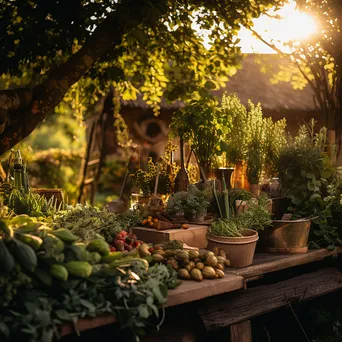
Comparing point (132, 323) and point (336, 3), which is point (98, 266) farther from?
point (336, 3)

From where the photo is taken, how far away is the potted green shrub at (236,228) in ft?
12.5

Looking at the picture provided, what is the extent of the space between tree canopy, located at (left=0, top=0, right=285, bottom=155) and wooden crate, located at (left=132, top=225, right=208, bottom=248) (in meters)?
1.51

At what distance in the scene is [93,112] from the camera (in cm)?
949

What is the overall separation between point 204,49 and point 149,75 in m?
0.76

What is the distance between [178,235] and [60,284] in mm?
1458

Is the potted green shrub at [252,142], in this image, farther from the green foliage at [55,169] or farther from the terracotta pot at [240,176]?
the green foliage at [55,169]

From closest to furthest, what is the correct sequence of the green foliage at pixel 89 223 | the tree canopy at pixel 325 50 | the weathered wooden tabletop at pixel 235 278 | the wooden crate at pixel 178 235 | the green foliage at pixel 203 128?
the weathered wooden tabletop at pixel 235 278, the green foliage at pixel 89 223, the wooden crate at pixel 178 235, the green foliage at pixel 203 128, the tree canopy at pixel 325 50

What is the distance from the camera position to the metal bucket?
174 inches

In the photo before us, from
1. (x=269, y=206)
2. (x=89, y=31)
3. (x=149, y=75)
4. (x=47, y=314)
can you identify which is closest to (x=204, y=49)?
(x=149, y=75)

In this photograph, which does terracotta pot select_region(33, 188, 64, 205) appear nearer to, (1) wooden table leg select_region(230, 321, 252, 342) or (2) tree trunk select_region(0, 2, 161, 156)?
(2) tree trunk select_region(0, 2, 161, 156)

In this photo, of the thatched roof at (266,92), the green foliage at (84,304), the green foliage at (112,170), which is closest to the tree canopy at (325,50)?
the green foliage at (84,304)

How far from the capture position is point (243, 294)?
4.00 metres

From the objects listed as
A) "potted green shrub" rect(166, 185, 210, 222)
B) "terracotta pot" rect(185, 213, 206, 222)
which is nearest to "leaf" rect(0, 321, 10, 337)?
"potted green shrub" rect(166, 185, 210, 222)

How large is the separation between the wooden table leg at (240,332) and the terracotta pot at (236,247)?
42 centimetres
